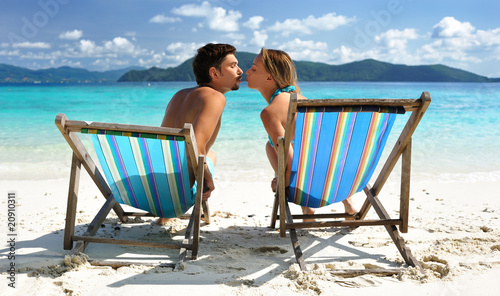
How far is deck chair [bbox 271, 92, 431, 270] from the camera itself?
232 centimetres

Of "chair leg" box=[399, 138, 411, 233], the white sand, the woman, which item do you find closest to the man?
the woman

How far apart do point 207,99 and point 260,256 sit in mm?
1141

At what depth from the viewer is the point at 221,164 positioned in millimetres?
Answer: 6535

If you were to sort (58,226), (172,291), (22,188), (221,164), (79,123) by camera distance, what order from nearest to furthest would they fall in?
(172,291), (79,123), (58,226), (22,188), (221,164)

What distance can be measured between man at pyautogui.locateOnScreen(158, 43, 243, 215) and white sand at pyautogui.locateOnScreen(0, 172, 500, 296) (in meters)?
0.59

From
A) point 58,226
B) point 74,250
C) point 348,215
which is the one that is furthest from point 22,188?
point 348,215

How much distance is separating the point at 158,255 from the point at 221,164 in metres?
3.82

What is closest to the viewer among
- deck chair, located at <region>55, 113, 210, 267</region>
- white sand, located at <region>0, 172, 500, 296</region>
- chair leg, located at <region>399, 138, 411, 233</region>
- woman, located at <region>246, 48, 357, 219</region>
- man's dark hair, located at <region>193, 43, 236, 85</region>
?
white sand, located at <region>0, 172, 500, 296</region>

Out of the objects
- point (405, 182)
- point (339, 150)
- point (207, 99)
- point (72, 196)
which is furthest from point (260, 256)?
point (72, 196)

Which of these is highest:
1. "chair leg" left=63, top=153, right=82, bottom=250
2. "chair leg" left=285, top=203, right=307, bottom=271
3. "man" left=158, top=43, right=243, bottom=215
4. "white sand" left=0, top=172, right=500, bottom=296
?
"man" left=158, top=43, right=243, bottom=215

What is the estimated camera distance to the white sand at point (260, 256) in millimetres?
2229

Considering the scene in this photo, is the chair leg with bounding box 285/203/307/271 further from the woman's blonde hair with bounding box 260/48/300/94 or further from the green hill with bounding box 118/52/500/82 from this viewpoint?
the green hill with bounding box 118/52/500/82

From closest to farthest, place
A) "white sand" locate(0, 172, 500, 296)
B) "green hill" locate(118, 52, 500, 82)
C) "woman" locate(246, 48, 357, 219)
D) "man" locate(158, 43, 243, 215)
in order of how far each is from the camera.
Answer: "white sand" locate(0, 172, 500, 296), "man" locate(158, 43, 243, 215), "woman" locate(246, 48, 357, 219), "green hill" locate(118, 52, 500, 82)

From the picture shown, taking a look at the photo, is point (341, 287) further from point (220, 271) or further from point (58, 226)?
point (58, 226)
